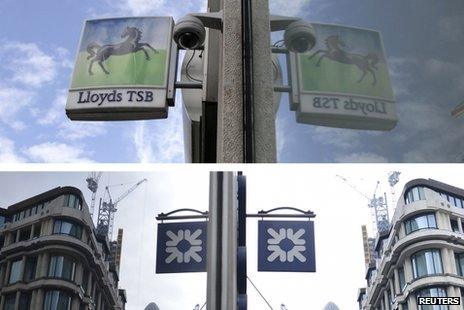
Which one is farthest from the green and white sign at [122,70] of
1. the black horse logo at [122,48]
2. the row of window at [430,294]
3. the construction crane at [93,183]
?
the row of window at [430,294]

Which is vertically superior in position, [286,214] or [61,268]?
[286,214]

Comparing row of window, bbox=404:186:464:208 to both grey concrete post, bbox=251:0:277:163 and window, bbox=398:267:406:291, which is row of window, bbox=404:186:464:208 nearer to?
window, bbox=398:267:406:291

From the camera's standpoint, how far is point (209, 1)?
8.57 metres

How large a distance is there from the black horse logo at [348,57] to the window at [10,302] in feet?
13.3

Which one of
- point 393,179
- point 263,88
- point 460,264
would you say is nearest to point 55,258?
point 393,179

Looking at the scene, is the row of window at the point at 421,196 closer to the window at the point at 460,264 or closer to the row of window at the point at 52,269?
the window at the point at 460,264

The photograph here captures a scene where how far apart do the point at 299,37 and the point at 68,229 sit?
3.87 metres

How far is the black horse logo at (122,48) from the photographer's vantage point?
7.49 m

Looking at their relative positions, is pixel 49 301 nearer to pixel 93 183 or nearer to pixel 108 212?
pixel 108 212

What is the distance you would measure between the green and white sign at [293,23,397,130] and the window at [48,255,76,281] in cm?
340

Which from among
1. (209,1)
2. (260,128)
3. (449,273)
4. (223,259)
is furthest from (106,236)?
(209,1)

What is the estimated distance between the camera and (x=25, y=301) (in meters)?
3.70

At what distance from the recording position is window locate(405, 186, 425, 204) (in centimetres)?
388

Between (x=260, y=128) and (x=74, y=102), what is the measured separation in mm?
2118
